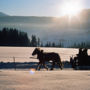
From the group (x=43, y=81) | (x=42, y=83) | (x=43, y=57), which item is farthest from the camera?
(x=43, y=57)

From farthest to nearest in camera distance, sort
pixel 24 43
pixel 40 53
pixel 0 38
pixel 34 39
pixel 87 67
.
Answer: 1. pixel 34 39
2. pixel 24 43
3. pixel 0 38
4. pixel 87 67
5. pixel 40 53

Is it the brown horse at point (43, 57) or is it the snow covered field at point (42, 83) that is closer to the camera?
the snow covered field at point (42, 83)

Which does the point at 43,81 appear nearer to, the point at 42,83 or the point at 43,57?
the point at 42,83

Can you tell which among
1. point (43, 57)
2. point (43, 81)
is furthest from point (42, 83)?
point (43, 57)

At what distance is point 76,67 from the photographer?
56.5 ft

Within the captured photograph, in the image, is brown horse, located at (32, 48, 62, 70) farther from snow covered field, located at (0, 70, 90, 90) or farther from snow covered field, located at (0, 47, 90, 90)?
snow covered field, located at (0, 70, 90, 90)

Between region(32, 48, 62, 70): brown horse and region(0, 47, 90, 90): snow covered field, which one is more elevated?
region(0, 47, 90, 90): snow covered field

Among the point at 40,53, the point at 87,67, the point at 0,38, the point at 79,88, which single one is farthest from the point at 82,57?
the point at 0,38

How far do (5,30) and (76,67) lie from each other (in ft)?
263

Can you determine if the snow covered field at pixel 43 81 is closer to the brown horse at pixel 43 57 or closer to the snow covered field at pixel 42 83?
the snow covered field at pixel 42 83

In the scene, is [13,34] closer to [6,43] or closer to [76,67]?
[6,43]

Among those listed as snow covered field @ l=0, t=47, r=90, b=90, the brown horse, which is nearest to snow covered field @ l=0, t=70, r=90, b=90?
snow covered field @ l=0, t=47, r=90, b=90

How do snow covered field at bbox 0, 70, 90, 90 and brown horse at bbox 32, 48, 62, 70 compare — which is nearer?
snow covered field at bbox 0, 70, 90, 90

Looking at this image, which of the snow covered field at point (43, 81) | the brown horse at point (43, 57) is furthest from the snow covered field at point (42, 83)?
the brown horse at point (43, 57)
